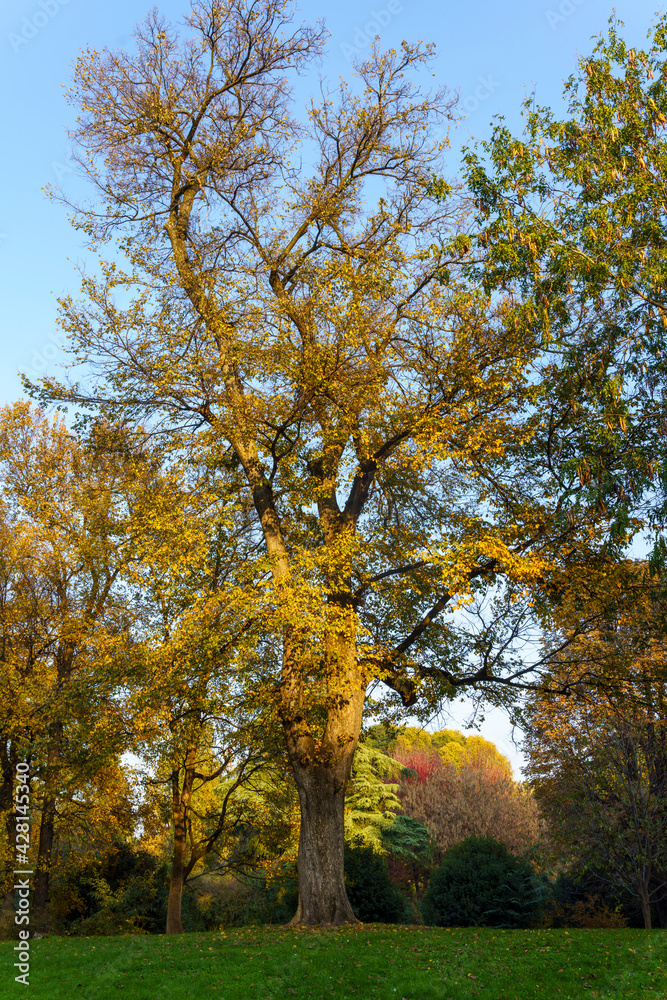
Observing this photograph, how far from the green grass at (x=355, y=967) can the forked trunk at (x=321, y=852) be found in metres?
0.72

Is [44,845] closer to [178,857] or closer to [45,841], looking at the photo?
[45,841]

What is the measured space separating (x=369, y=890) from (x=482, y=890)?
303cm

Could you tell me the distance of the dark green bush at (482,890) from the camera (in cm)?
1834

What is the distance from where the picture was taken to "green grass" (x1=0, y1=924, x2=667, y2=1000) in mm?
7902

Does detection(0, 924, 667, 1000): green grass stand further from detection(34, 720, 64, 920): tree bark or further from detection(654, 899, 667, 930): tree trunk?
detection(654, 899, 667, 930): tree trunk

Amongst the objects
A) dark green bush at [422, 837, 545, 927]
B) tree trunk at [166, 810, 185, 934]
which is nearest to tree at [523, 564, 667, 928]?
dark green bush at [422, 837, 545, 927]

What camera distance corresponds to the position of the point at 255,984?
826cm

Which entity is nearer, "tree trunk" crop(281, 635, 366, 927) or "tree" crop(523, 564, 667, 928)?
"tree trunk" crop(281, 635, 366, 927)

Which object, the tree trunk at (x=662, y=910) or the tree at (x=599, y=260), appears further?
the tree trunk at (x=662, y=910)

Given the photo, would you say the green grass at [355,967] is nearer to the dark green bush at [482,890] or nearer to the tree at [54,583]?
the tree at [54,583]

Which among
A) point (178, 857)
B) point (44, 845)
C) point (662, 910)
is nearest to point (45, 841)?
point (44, 845)

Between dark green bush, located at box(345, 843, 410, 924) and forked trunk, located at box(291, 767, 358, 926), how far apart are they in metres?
6.30

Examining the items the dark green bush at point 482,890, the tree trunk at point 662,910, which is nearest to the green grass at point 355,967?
the dark green bush at point 482,890

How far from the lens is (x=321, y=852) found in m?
12.2
